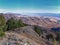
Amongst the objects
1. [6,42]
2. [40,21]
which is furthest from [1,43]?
[40,21]

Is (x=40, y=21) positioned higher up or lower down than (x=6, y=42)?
lower down

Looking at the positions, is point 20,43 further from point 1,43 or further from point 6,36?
point 6,36

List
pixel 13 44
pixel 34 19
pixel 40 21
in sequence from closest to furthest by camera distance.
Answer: pixel 13 44 → pixel 40 21 → pixel 34 19

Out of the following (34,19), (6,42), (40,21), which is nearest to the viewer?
(6,42)

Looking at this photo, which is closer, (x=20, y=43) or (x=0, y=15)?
(x=20, y=43)

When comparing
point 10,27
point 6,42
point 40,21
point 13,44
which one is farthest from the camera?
point 40,21

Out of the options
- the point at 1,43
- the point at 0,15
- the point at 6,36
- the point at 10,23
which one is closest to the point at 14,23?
the point at 10,23

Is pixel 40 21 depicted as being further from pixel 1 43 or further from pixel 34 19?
pixel 1 43

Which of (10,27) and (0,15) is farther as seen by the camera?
(10,27)

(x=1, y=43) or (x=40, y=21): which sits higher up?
(x=1, y=43)

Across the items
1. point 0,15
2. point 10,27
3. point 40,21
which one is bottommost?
point 40,21
